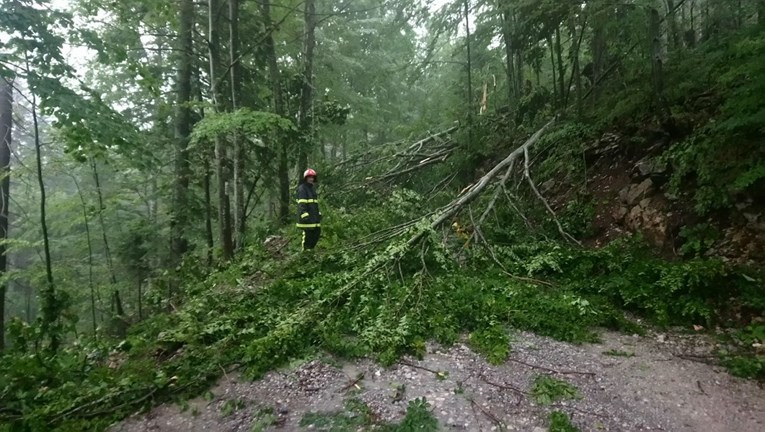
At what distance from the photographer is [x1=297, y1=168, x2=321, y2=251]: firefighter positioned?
25.5ft

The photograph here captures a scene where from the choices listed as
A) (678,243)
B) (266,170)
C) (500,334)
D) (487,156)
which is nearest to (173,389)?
(500,334)

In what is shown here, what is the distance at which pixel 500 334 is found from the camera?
489 cm

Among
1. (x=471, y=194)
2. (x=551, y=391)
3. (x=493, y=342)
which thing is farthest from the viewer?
(x=471, y=194)

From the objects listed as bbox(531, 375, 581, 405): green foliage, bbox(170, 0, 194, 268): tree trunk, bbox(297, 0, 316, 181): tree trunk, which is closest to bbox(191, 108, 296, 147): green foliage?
bbox(170, 0, 194, 268): tree trunk

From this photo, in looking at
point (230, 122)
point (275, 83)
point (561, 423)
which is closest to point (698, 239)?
point (561, 423)

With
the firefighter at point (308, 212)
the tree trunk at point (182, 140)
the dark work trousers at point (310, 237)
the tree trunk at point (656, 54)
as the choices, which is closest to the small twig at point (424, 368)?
the firefighter at point (308, 212)

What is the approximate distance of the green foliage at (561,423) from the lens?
3.43 meters

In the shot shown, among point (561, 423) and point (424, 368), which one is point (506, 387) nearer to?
point (561, 423)

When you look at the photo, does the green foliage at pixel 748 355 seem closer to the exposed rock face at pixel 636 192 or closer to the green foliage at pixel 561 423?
the green foliage at pixel 561 423

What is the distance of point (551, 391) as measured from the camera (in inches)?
156

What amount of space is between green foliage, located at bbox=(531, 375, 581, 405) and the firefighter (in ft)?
15.6

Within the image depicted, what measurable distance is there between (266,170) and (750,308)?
31.6ft

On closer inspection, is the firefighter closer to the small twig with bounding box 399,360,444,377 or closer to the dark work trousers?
the dark work trousers

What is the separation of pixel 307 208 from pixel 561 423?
552 cm
